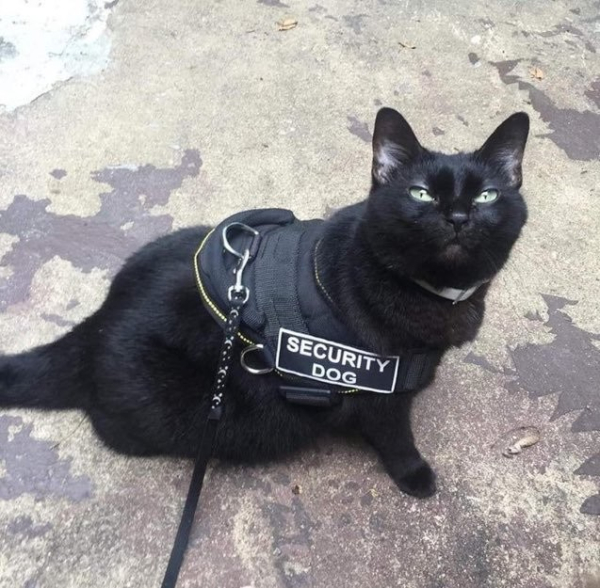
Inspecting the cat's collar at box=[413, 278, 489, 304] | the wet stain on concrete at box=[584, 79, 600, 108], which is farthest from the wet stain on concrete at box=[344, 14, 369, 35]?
the cat's collar at box=[413, 278, 489, 304]

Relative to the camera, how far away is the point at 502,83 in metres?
3.22

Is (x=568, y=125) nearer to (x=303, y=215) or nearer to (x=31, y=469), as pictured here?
(x=303, y=215)

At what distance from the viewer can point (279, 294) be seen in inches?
60.2

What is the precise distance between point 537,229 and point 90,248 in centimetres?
188

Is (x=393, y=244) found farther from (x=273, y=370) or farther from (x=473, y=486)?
(x=473, y=486)

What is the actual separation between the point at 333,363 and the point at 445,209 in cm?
47

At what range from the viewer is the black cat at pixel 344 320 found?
1.42m

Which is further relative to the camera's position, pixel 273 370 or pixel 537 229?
pixel 537 229

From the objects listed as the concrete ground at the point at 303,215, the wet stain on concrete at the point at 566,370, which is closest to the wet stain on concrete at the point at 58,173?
the concrete ground at the point at 303,215

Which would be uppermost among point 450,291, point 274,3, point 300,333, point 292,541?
point 450,291

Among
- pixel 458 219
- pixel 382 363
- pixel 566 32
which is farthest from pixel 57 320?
pixel 566 32

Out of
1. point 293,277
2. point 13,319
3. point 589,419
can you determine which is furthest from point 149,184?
point 589,419

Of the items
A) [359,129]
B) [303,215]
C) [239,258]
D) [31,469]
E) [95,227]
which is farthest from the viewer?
[359,129]

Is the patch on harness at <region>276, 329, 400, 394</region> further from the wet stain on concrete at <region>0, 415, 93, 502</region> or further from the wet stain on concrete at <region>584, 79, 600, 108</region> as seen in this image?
the wet stain on concrete at <region>584, 79, 600, 108</region>
